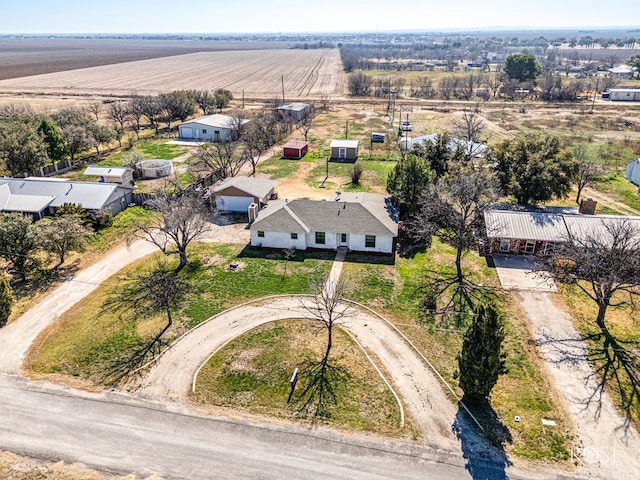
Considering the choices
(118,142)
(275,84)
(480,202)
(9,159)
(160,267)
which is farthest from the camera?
(275,84)

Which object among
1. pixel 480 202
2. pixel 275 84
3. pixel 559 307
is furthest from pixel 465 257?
pixel 275 84

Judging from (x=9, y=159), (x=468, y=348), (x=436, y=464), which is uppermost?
(x=9, y=159)

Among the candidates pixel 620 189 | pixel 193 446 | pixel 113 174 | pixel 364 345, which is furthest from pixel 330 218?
pixel 620 189

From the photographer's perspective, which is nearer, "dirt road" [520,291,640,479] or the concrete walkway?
"dirt road" [520,291,640,479]

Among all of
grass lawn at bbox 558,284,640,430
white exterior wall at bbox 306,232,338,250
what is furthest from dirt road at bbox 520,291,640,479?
white exterior wall at bbox 306,232,338,250

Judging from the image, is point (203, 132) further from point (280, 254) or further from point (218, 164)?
point (280, 254)

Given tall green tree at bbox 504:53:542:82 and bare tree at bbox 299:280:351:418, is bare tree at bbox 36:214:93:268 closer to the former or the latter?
bare tree at bbox 299:280:351:418

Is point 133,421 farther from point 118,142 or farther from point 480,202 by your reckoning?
point 118,142
